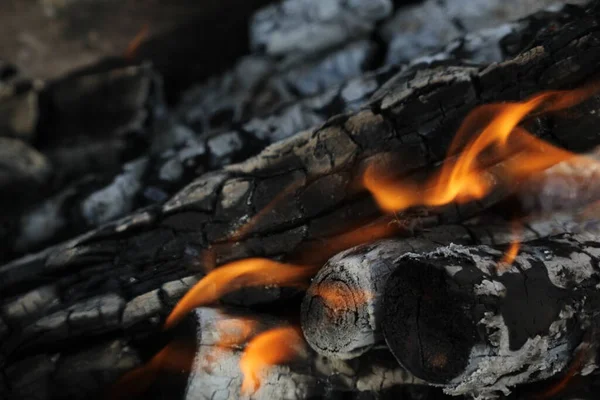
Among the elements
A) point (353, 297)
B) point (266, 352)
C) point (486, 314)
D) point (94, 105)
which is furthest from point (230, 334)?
point (94, 105)

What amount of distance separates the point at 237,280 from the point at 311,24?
1842 mm

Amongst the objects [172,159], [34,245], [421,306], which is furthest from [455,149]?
[34,245]

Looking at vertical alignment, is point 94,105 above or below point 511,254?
above

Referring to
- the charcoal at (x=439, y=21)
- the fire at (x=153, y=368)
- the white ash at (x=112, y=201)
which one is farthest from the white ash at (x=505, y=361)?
the white ash at (x=112, y=201)

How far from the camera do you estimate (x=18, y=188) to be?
2.77 m

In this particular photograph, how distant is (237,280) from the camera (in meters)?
1.74

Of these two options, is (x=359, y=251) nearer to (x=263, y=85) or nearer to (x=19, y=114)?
(x=263, y=85)

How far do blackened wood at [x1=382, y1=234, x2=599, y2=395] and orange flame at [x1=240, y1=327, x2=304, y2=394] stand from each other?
14.9 inches

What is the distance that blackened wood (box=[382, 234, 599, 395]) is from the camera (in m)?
1.19

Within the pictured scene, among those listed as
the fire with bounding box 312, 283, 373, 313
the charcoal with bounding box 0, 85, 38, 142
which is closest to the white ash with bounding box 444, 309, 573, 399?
the fire with bounding box 312, 283, 373, 313

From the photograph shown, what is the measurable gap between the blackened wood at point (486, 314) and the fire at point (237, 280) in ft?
1.60

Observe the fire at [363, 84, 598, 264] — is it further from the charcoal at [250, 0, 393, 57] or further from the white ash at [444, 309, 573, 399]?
the charcoal at [250, 0, 393, 57]

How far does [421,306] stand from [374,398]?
494mm

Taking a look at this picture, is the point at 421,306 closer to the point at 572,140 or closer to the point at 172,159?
the point at 572,140
